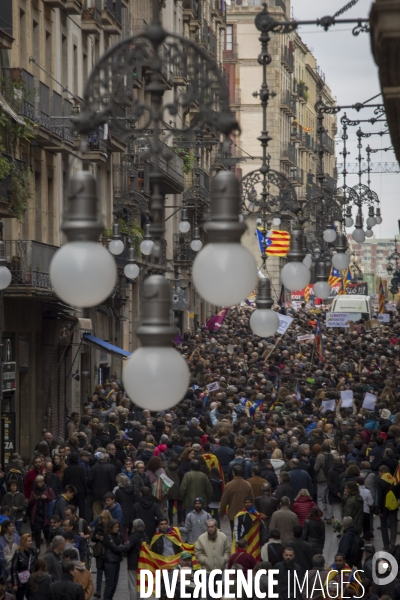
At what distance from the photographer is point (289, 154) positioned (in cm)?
9388

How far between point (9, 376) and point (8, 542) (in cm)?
1254

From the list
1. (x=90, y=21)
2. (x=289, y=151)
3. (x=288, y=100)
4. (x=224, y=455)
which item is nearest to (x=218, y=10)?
(x=288, y=100)

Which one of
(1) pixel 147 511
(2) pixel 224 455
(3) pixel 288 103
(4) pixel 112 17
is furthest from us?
(3) pixel 288 103

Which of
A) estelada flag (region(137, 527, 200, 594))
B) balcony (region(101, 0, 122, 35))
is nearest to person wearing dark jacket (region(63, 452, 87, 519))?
estelada flag (region(137, 527, 200, 594))

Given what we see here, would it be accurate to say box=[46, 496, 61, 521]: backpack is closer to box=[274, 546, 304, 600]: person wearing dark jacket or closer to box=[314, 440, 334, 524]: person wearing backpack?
box=[274, 546, 304, 600]: person wearing dark jacket

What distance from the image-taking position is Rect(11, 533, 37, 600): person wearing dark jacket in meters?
13.1

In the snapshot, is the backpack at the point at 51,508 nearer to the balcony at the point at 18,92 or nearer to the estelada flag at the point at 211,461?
the estelada flag at the point at 211,461

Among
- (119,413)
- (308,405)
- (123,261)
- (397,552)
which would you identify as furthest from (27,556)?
(123,261)

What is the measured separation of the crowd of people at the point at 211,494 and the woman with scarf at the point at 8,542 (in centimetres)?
2

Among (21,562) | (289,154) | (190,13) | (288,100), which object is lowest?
(21,562)

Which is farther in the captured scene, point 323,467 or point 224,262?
point 323,467

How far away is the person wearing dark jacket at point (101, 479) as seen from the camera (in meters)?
17.8

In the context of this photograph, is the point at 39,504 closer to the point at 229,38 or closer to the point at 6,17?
the point at 6,17

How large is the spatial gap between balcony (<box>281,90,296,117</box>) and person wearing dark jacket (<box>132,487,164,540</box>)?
77116 millimetres
